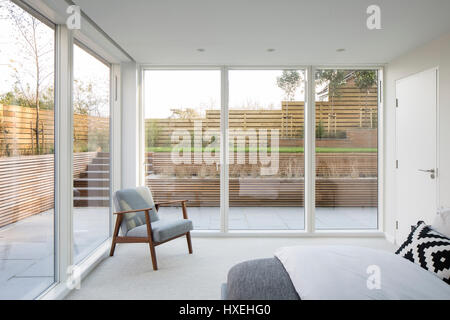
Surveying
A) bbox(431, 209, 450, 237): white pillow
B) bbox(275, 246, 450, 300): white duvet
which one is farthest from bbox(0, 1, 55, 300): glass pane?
bbox(431, 209, 450, 237): white pillow

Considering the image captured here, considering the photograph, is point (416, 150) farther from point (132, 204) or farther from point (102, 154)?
point (102, 154)

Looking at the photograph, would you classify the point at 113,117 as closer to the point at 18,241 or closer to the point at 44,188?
the point at 44,188

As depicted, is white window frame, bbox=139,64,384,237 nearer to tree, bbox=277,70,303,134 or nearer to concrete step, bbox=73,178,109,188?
tree, bbox=277,70,303,134

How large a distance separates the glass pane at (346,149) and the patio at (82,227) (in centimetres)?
2

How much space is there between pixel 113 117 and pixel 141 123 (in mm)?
458

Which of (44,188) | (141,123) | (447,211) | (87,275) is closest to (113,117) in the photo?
(141,123)

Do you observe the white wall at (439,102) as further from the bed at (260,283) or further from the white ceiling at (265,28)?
the bed at (260,283)

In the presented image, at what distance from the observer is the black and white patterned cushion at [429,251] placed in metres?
1.66

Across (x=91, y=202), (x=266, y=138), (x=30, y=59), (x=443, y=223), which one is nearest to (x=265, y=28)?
(x=266, y=138)

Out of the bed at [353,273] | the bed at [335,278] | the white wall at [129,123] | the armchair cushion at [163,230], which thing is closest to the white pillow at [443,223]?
the bed at [353,273]

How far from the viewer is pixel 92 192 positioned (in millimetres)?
3551

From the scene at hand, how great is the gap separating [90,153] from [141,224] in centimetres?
104

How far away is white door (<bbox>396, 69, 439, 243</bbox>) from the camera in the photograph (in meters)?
3.43

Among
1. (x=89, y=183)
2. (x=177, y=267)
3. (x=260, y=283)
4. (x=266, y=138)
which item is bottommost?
(x=177, y=267)
